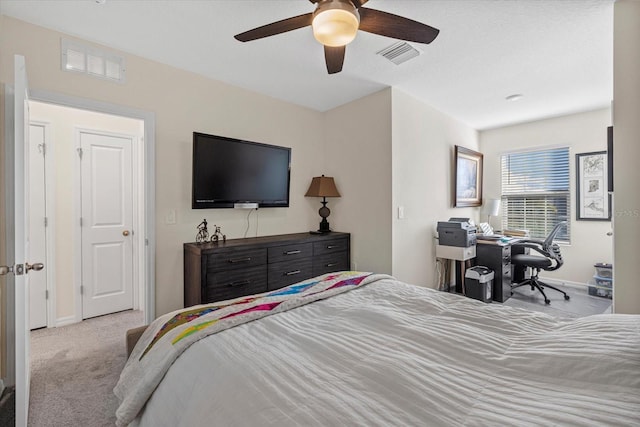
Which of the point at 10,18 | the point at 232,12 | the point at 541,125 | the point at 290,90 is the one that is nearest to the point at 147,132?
the point at 10,18

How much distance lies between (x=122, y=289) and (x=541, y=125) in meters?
6.45

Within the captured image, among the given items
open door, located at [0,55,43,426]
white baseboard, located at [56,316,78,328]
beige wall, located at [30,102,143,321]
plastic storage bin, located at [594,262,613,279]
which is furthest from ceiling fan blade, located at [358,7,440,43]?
plastic storage bin, located at [594,262,613,279]

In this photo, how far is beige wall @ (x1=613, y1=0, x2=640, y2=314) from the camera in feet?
6.16

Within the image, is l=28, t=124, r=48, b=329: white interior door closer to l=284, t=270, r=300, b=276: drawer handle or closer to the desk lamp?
l=284, t=270, r=300, b=276: drawer handle

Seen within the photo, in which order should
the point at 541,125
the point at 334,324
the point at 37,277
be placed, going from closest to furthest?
the point at 334,324
the point at 37,277
the point at 541,125

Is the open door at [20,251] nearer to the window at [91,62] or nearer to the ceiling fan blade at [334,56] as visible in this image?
the window at [91,62]

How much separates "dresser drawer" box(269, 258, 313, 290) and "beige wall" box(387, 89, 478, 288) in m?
0.99

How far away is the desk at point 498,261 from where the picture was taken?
12.3 feet

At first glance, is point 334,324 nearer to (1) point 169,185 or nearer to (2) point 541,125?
(1) point 169,185

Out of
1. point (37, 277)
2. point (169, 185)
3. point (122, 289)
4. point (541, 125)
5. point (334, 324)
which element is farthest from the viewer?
point (541, 125)

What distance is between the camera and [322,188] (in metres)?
3.63

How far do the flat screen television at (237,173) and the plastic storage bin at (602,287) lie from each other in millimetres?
4310

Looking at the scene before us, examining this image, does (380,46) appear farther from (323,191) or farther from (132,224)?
(132,224)

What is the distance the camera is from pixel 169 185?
2.77 metres
